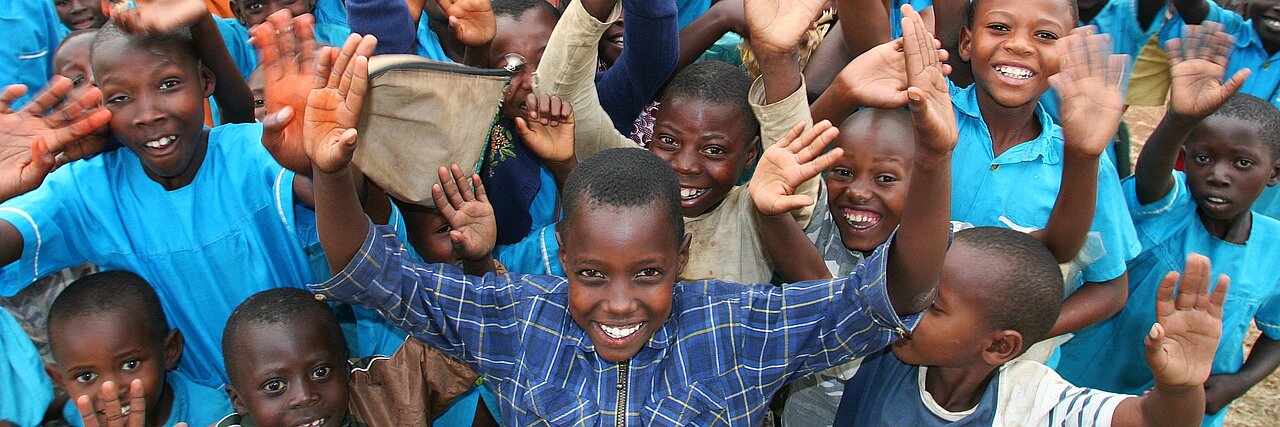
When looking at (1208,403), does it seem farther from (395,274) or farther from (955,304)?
(395,274)

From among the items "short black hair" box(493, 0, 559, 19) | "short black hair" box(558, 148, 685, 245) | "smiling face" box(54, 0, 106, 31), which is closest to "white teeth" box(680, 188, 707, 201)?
"short black hair" box(558, 148, 685, 245)

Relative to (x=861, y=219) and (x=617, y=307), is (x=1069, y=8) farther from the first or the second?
(x=617, y=307)

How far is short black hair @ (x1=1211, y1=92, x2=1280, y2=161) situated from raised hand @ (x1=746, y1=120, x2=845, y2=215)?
141 centimetres

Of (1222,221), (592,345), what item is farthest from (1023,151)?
(592,345)

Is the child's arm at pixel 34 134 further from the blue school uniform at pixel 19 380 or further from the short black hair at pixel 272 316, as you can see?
the short black hair at pixel 272 316

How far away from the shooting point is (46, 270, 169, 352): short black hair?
2.13 meters

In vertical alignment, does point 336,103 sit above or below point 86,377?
above

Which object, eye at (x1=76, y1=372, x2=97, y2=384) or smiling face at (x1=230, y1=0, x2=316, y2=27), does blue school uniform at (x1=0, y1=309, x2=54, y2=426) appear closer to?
eye at (x1=76, y1=372, x2=97, y2=384)

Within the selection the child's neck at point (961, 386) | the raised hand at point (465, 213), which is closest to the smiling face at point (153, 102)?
the raised hand at point (465, 213)

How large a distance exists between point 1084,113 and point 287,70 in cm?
158

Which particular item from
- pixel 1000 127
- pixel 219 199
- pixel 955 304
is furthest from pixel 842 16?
pixel 219 199

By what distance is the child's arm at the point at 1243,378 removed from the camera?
2.66 meters

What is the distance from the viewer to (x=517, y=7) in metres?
2.71

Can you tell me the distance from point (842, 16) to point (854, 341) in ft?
3.78
